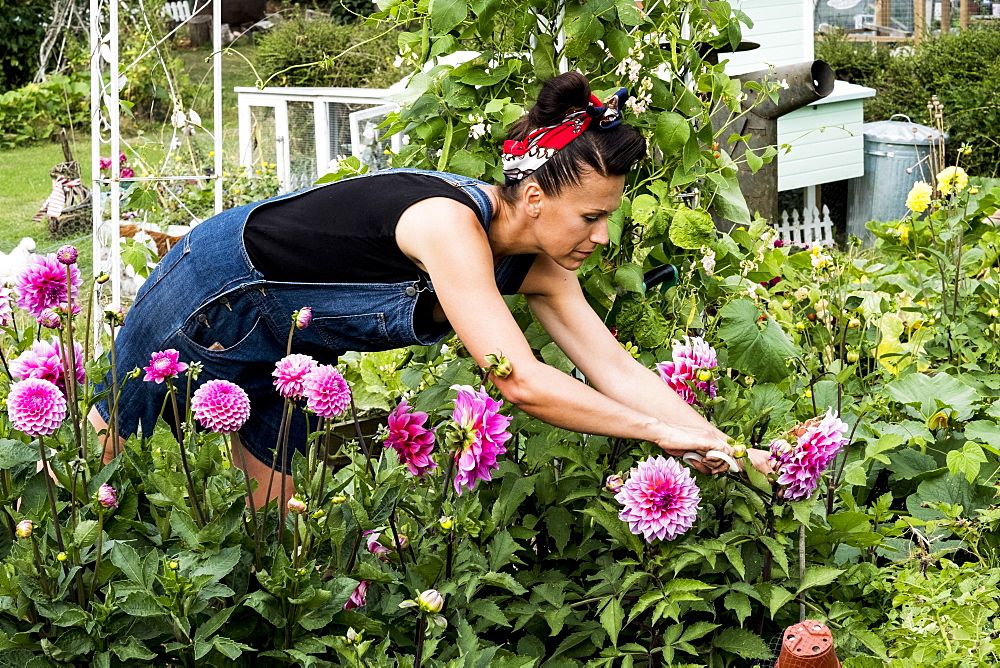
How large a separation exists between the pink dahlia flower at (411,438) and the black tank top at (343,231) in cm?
Result: 40

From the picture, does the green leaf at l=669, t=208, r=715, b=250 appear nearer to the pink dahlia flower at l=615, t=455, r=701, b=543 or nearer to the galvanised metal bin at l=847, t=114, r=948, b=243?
the pink dahlia flower at l=615, t=455, r=701, b=543

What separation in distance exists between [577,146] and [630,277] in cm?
58

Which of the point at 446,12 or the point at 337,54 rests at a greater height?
the point at 446,12

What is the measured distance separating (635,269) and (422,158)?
567 mm

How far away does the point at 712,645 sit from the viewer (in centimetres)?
167

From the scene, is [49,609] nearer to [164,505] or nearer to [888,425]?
[164,505]

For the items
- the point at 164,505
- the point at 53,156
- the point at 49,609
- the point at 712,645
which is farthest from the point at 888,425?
the point at 53,156

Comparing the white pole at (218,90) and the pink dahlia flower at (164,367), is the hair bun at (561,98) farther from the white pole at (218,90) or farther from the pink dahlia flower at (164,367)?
the white pole at (218,90)

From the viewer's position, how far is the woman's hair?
5.64 feet

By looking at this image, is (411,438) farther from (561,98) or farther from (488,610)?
(561,98)

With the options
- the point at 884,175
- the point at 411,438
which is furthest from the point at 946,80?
the point at 411,438

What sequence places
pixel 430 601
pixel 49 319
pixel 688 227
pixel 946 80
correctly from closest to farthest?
pixel 430 601, pixel 49 319, pixel 688 227, pixel 946 80

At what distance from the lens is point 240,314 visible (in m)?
1.94

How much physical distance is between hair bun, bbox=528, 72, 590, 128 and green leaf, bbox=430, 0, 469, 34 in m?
0.46
